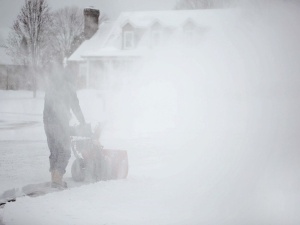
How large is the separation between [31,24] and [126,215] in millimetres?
6216

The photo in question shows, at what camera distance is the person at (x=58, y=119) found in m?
5.49

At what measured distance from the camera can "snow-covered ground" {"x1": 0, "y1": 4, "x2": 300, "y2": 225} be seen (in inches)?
184

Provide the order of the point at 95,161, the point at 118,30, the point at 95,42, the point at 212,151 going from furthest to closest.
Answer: the point at 95,42 < the point at 118,30 < the point at 212,151 < the point at 95,161

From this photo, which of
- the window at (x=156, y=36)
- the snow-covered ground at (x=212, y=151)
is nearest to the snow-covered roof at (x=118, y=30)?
the window at (x=156, y=36)

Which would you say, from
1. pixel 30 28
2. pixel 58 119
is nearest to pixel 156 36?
pixel 30 28

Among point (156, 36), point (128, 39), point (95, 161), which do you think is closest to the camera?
point (95, 161)

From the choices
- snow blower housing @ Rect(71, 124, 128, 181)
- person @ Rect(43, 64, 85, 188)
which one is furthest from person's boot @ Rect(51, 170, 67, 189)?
snow blower housing @ Rect(71, 124, 128, 181)

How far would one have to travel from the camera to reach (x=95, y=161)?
588 centimetres

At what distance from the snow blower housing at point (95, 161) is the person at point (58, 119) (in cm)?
28

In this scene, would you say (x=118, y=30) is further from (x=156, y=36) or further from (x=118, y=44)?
(x=156, y=36)

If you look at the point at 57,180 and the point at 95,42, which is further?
the point at 95,42

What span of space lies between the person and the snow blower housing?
0.91 ft

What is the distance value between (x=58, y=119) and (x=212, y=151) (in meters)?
4.48

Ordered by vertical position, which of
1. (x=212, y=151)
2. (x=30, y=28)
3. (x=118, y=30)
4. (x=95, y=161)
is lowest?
(x=212, y=151)
